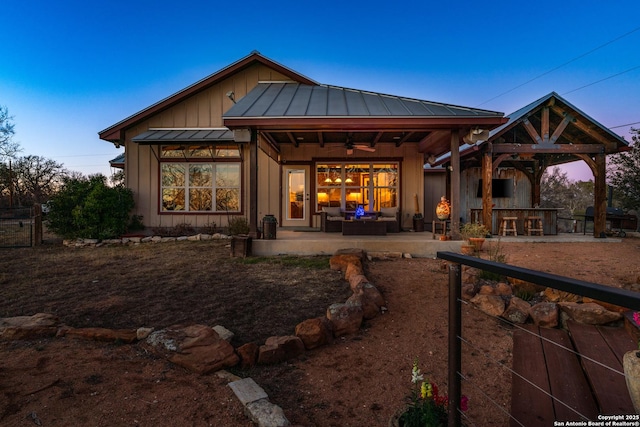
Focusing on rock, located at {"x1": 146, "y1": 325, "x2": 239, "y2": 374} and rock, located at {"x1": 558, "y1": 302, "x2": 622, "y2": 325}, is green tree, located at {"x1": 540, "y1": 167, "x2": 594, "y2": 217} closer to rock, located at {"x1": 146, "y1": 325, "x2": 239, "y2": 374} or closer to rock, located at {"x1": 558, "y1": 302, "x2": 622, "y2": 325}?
rock, located at {"x1": 558, "y1": 302, "x2": 622, "y2": 325}

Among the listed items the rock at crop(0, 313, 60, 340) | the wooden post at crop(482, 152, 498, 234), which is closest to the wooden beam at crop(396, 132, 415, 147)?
the wooden post at crop(482, 152, 498, 234)

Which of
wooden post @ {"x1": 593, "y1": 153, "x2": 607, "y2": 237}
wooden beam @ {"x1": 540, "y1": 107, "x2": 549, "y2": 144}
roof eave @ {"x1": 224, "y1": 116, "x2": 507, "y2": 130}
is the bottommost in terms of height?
wooden post @ {"x1": 593, "y1": 153, "x2": 607, "y2": 237}

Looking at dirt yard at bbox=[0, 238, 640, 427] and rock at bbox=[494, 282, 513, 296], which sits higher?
rock at bbox=[494, 282, 513, 296]

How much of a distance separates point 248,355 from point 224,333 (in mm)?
518

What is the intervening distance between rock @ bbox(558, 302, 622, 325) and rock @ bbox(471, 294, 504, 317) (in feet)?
2.08

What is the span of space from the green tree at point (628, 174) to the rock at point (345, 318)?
12.0m

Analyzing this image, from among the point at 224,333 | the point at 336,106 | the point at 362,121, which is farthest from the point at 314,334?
the point at 336,106

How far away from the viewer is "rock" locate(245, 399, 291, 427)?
5.85ft

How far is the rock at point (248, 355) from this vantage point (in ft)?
8.59

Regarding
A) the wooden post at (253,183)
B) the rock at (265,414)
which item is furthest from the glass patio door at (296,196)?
the rock at (265,414)

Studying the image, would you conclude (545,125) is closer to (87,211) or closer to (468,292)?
(468,292)

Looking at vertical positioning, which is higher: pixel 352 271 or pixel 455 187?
pixel 455 187

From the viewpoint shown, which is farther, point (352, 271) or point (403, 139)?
point (403, 139)

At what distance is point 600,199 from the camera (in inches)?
375
